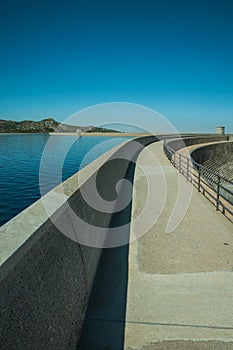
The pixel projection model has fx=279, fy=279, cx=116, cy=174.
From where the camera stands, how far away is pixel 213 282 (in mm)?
4090

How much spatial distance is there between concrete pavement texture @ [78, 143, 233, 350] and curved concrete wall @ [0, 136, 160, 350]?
40cm

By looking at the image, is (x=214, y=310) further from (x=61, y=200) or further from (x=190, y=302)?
(x=61, y=200)

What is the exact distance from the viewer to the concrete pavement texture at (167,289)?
10.1 ft

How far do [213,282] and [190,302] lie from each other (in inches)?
24.9

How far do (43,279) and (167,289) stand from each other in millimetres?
2291

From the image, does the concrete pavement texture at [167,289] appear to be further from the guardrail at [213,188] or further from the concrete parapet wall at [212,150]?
the concrete parapet wall at [212,150]

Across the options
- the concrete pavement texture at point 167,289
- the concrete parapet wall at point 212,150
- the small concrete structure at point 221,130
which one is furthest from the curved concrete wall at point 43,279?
the small concrete structure at point 221,130

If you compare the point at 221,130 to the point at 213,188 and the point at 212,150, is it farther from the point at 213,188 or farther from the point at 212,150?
the point at 213,188

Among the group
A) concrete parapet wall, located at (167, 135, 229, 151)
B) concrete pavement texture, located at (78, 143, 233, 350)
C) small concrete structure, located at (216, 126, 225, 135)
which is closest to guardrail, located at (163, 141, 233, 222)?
concrete pavement texture, located at (78, 143, 233, 350)

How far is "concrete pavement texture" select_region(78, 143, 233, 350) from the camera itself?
3082 mm

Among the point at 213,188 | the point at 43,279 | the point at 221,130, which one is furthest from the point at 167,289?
the point at 221,130

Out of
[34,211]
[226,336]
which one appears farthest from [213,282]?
[34,211]

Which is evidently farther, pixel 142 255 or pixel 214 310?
pixel 142 255

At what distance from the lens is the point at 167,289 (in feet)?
13.0
